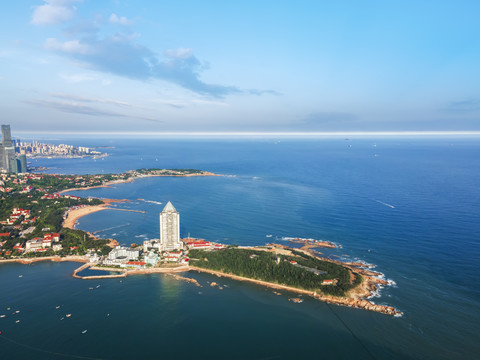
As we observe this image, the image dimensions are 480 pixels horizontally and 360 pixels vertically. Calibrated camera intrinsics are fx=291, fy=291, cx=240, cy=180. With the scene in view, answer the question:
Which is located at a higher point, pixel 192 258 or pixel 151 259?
pixel 151 259

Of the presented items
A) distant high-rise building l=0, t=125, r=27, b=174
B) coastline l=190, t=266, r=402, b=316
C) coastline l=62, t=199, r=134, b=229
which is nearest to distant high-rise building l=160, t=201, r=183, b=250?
coastline l=190, t=266, r=402, b=316

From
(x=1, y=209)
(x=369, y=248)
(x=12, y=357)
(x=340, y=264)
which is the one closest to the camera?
(x=12, y=357)

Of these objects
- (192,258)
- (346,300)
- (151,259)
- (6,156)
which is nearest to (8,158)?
(6,156)

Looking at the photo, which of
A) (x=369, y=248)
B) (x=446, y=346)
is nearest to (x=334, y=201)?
(x=369, y=248)

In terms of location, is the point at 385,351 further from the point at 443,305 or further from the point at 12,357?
the point at 12,357

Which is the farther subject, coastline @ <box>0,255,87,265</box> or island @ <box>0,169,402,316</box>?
coastline @ <box>0,255,87,265</box>

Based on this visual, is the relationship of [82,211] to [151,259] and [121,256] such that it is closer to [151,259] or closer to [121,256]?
[121,256]

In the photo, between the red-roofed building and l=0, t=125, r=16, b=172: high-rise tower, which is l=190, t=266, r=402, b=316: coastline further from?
l=0, t=125, r=16, b=172: high-rise tower
